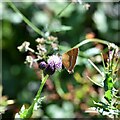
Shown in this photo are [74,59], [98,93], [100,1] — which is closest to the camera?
[74,59]

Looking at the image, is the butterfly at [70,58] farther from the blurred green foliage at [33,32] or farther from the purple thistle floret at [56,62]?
the blurred green foliage at [33,32]

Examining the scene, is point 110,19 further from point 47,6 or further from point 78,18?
point 47,6

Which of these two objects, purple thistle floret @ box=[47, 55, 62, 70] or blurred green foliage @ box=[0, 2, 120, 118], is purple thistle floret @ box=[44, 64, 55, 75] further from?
blurred green foliage @ box=[0, 2, 120, 118]

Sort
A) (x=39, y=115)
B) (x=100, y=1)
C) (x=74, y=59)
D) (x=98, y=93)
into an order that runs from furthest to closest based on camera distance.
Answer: (x=100, y=1) → (x=39, y=115) → (x=98, y=93) → (x=74, y=59)

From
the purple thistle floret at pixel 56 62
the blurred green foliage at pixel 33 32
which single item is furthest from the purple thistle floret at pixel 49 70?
the blurred green foliage at pixel 33 32

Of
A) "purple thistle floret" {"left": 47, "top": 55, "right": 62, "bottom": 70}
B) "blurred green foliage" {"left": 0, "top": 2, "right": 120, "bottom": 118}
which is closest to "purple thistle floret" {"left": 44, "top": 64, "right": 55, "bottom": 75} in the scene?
"purple thistle floret" {"left": 47, "top": 55, "right": 62, "bottom": 70}

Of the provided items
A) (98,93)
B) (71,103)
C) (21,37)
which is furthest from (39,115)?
(21,37)

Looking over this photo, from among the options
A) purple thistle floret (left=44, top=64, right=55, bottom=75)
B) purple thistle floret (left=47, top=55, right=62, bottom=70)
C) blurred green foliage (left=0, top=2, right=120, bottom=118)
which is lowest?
purple thistle floret (left=44, top=64, right=55, bottom=75)

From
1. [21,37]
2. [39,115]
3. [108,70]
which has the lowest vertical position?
[39,115]
